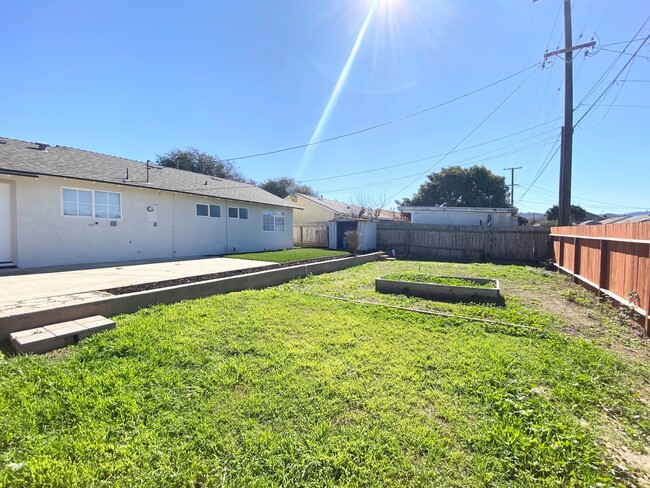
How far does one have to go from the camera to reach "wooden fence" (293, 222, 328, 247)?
19188 millimetres

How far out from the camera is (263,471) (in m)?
1.76

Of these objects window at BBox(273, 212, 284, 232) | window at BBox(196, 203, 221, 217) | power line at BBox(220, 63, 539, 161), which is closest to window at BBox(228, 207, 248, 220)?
window at BBox(196, 203, 221, 217)

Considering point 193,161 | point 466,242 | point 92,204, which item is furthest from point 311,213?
point 92,204

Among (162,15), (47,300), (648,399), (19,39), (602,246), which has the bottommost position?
(648,399)

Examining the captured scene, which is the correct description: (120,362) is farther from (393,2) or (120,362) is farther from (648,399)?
(393,2)

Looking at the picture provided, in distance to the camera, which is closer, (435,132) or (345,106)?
(345,106)

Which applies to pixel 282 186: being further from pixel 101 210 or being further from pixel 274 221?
pixel 101 210

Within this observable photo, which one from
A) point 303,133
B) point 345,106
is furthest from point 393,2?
point 303,133

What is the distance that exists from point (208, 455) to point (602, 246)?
7905 millimetres

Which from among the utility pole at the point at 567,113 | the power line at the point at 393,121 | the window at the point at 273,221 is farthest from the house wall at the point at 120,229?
the utility pole at the point at 567,113

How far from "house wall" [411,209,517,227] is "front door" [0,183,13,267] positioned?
64.7 feet

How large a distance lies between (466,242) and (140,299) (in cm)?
1426

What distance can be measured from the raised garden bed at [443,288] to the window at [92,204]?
9.13 metres

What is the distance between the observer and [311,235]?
Answer: 19.9m
